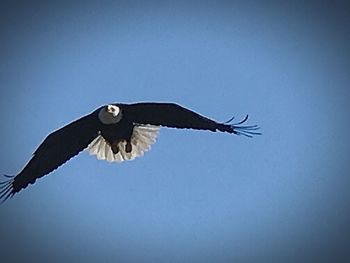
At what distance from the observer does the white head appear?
14.1 feet

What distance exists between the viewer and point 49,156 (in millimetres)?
4293

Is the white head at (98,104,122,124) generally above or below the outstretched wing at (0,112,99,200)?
above

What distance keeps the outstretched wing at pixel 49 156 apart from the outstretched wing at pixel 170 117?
0.35 meters

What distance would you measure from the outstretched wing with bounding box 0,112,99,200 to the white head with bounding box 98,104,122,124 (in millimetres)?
152

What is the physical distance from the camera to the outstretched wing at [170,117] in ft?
13.6

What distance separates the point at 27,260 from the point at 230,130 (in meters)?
1.28


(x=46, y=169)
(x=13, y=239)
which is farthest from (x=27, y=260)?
(x=46, y=169)

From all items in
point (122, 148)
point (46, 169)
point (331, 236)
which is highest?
point (122, 148)

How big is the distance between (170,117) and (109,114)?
352 millimetres

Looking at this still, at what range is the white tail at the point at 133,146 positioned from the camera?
4730mm

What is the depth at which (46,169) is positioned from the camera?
4.27 m

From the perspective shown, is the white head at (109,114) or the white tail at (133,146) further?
the white tail at (133,146)

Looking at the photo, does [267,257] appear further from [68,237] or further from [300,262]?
[68,237]

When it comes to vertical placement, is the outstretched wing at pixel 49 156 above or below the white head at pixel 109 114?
below
